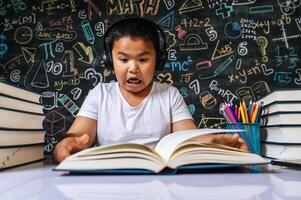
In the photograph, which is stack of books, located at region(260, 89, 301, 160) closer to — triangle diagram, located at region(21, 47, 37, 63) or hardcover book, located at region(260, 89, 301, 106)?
hardcover book, located at region(260, 89, 301, 106)

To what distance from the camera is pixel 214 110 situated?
1332 millimetres

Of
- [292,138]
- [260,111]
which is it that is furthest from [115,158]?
[260,111]

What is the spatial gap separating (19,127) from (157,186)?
41 cm

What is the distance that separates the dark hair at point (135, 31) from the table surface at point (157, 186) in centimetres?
53

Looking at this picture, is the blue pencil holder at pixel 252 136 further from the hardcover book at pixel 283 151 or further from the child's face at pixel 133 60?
the child's face at pixel 133 60

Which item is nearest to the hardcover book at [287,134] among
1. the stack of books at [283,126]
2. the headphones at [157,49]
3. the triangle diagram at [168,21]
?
the stack of books at [283,126]

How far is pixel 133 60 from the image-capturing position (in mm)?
990

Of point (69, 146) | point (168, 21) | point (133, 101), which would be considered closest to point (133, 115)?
point (133, 101)

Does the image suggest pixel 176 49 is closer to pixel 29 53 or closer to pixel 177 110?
pixel 177 110

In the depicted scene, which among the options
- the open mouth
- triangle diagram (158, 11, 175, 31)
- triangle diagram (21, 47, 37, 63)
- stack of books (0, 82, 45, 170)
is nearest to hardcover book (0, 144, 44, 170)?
stack of books (0, 82, 45, 170)

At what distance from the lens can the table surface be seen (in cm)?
42

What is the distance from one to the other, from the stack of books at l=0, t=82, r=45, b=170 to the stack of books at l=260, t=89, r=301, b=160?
61cm

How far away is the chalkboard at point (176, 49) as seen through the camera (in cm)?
134

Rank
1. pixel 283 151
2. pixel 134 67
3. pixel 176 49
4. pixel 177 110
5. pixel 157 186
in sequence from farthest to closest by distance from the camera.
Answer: pixel 176 49 < pixel 177 110 < pixel 134 67 < pixel 283 151 < pixel 157 186
